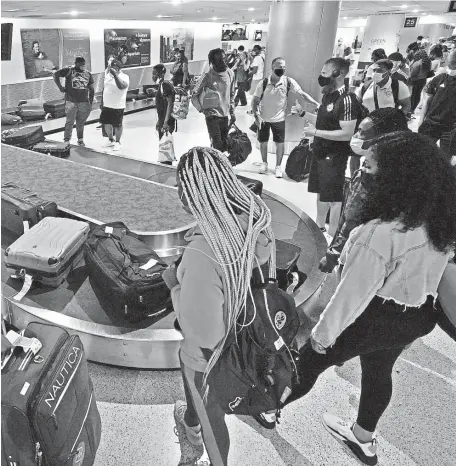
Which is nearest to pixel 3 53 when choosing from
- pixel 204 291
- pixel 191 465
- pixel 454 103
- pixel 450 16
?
pixel 204 291

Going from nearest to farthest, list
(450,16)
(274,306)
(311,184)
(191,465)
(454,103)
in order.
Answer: (274,306), (191,465), (311,184), (454,103), (450,16)

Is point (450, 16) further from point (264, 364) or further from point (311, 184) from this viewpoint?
point (264, 364)

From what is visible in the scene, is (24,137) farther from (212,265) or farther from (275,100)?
(212,265)

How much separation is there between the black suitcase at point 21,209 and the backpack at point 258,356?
2.92 metres

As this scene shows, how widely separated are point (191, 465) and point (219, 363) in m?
0.82

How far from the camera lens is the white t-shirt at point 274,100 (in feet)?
19.5

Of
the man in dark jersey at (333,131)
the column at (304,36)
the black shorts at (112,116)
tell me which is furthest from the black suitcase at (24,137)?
the man in dark jersey at (333,131)

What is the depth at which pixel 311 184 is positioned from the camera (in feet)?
13.9

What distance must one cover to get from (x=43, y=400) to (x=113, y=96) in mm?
6392

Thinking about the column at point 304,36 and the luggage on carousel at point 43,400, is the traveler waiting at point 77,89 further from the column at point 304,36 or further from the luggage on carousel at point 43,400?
the luggage on carousel at point 43,400

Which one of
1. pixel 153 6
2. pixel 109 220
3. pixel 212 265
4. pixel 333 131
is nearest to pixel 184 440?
pixel 212 265

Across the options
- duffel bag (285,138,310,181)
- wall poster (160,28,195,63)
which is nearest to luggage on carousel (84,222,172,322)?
duffel bag (285,138,310,181)

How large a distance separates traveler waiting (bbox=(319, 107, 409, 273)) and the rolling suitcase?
1.89m

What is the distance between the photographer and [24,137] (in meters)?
6.48
